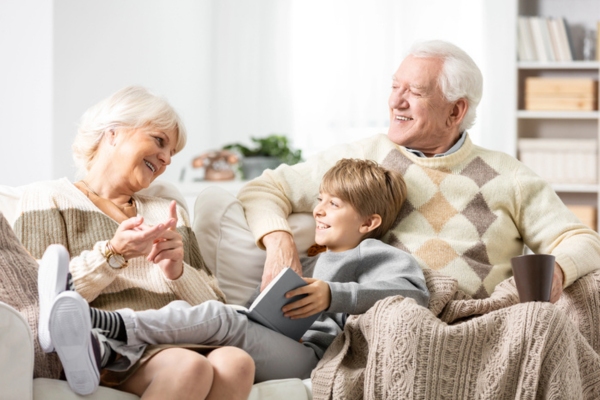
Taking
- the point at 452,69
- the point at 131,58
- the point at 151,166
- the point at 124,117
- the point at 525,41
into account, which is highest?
the point at 525,41

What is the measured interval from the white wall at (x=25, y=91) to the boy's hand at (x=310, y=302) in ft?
7.79

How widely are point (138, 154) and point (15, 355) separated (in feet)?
2.20

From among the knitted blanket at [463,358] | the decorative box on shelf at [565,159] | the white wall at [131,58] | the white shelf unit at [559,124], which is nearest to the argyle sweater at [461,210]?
the knitted blanket at [463,358]

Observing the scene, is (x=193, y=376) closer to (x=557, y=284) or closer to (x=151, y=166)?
(x=151, y=166)

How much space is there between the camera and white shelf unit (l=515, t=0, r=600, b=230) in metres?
4.84

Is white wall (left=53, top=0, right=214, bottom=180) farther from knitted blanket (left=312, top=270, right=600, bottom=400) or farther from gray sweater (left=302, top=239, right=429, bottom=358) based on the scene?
knitted blanket (left=312, top=270, right=600, bottom=400)

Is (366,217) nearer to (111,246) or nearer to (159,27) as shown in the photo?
(111,246)

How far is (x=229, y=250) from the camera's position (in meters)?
2.22

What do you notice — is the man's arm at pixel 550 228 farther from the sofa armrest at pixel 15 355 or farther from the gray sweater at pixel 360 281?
the sofa armrest at pixel 15 355

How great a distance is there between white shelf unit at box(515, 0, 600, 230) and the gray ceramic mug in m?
3.19

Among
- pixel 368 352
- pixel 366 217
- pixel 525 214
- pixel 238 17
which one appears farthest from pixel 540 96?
pixel 368 352

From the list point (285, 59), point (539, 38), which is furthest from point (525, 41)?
point (285, 59)

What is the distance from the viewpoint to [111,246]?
169cm

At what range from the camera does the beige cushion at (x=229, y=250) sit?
2.21 m
